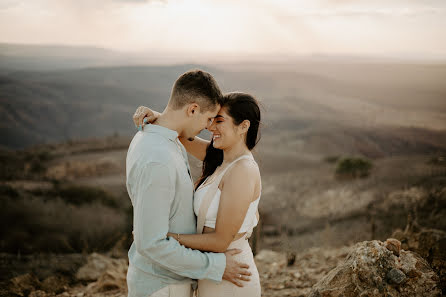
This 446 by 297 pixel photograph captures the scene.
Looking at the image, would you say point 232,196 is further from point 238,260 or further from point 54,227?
point 54,227

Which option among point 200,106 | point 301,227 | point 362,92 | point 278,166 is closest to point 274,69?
point 362,92

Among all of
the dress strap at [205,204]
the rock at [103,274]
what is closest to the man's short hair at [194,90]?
the dress strap at [205,204]

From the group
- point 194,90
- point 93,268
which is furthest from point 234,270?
point 93,268

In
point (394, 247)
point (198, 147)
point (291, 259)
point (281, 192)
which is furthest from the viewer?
point (281, 192)

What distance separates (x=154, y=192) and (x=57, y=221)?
8992 mm

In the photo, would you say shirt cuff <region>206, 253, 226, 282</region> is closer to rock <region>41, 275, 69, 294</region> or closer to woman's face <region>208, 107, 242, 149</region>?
woman's face <region>208, 107, 242, 149</region>

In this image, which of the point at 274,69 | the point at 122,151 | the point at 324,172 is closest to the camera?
the point at 324,172

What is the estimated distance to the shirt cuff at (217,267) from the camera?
95.0 inches

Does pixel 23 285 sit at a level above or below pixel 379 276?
below

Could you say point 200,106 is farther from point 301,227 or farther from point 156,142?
point 301,227

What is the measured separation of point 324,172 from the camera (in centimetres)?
2402

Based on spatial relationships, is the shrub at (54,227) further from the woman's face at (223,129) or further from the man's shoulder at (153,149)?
the man's shoulder at (153,149)

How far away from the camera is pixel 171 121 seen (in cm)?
260

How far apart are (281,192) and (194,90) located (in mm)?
18229
